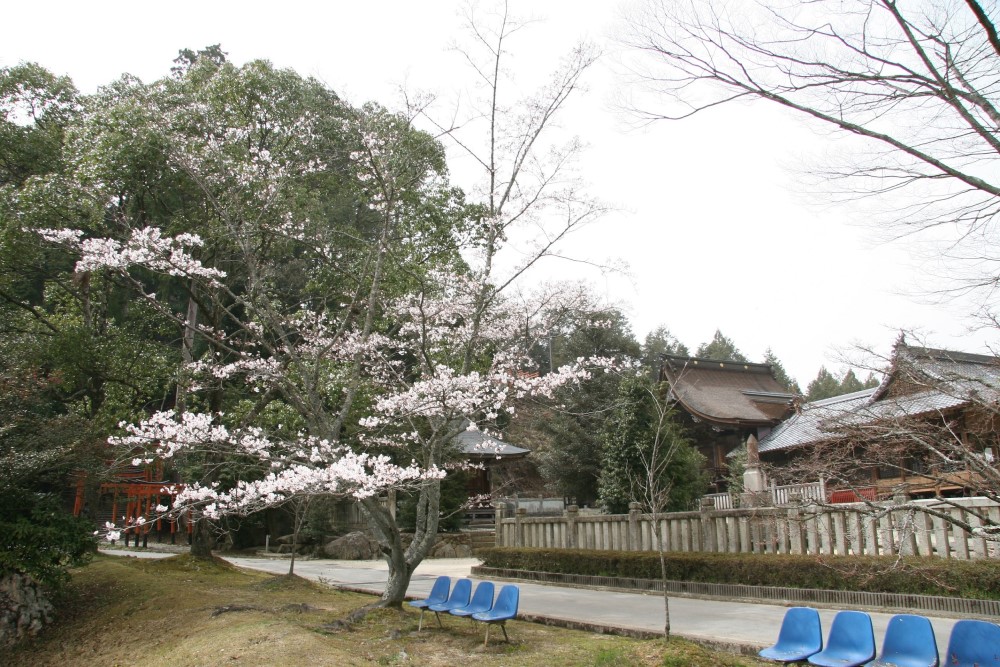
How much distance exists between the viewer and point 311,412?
9.64 metres

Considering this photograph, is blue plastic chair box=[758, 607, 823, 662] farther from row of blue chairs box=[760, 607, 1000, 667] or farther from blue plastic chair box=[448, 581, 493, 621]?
blue plastic chair box=[448, 581, 493, 621]

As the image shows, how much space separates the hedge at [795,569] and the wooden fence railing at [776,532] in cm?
37

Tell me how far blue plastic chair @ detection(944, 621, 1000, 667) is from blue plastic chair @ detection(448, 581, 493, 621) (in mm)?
4619

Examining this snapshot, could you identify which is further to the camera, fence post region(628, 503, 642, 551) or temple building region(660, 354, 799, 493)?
temple building region(660, 354, 799, 493)

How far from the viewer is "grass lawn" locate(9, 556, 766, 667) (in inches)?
270

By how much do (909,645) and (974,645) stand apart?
458 millimetres

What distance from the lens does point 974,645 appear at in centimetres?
454

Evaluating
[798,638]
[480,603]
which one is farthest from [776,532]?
[798,638]

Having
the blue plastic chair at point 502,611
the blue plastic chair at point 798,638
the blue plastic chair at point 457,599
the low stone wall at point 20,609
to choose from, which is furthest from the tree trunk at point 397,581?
the low stone wall at point 20,609

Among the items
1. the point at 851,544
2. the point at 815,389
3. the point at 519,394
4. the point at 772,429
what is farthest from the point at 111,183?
the point at 815,389

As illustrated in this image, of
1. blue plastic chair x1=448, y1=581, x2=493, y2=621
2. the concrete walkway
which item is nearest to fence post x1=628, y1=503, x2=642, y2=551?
the concrete walkway

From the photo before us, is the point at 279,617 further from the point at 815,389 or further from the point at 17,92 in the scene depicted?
the point at 815,389

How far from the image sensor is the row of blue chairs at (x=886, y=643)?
453cm

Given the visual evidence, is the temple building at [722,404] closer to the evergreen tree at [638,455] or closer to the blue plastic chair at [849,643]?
the evergreen tree at [638,455]
